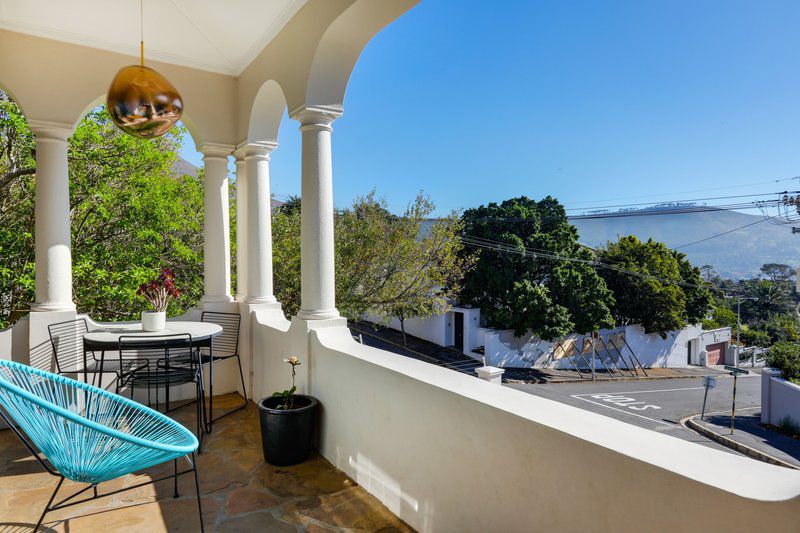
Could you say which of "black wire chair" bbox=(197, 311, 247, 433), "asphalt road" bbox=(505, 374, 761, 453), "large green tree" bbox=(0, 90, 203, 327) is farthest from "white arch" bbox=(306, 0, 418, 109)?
"asphalt road" bbox=(505, 374, 761, 453)

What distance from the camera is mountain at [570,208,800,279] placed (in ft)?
353

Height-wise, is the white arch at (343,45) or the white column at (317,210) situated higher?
the white arch at (343,45)

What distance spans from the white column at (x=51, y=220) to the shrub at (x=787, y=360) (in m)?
25.1

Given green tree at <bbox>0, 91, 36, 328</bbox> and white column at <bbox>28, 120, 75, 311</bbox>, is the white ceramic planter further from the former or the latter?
green tree at <bbox>0, 91, 36, 328</bbox>

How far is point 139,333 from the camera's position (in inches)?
125

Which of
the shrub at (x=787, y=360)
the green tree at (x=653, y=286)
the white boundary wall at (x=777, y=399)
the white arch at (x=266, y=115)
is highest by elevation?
the white arch at (x=266, y=115)

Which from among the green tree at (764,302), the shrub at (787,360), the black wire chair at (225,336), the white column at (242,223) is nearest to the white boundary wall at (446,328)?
the shrub at (787,360)

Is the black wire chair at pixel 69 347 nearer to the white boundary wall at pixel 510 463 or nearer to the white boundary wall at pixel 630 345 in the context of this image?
the white boundary wall at pixel 510 463

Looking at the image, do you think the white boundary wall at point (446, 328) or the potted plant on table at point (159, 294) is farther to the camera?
the white boundary wall at point (446, 328)

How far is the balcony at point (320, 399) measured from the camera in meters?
1.32

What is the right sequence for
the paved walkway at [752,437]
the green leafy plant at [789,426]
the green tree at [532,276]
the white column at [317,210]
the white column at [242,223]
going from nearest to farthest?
the white column at [317,210] → the white column at [242,223] → the paved walkway at [752,437] → the green leafy plant at [789,426] → the green tree at [532,276]

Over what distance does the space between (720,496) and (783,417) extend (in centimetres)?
2202

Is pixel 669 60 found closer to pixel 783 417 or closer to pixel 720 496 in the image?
pixel 783 417

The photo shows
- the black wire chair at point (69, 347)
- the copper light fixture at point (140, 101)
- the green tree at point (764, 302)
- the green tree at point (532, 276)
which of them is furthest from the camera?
the green tree at point (764, 302)
